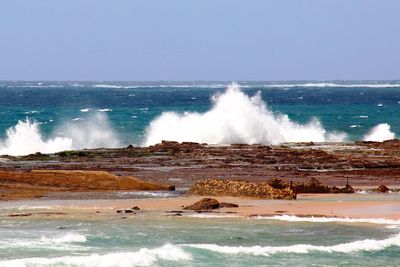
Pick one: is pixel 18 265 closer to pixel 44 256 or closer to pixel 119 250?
pixel 44 256

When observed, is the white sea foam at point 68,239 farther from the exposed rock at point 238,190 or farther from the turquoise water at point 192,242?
the exposed rock at point 238,190

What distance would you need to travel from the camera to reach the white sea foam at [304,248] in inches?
752

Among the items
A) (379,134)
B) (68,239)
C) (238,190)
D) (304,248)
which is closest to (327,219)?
(304,248)

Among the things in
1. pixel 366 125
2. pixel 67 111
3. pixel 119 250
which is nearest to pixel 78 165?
pixel 119 250

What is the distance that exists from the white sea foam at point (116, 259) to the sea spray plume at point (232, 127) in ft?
135

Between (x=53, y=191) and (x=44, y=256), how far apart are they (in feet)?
32.2

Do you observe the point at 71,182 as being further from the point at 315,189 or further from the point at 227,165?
the point at 227,165

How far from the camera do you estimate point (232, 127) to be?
204 ft

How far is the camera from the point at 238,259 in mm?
18547

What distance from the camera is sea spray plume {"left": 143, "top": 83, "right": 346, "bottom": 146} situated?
61250 millimetres

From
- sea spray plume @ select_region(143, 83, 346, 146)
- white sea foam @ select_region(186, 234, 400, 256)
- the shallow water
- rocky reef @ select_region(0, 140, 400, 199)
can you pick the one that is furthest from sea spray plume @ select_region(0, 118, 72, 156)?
white sea foam @ select_region(186, 234, 400, 256)

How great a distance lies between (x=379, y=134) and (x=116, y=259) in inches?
2201

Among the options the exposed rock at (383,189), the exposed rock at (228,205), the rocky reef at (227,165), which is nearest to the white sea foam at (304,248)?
the exposed rock at (228,205)

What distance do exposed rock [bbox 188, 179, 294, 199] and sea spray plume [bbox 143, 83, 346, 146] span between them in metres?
32.2
